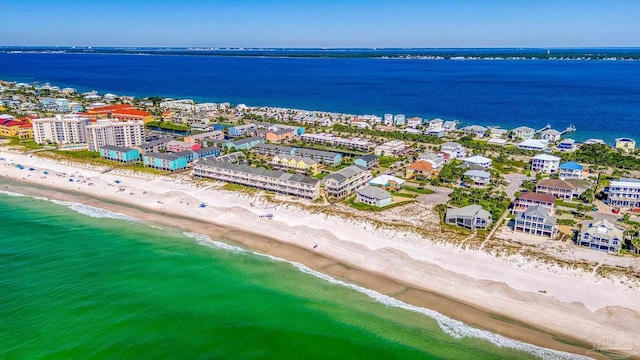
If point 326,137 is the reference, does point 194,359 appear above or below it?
below

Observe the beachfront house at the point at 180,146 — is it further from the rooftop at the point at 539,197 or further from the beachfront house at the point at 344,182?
the rooftop at the point at 539,197

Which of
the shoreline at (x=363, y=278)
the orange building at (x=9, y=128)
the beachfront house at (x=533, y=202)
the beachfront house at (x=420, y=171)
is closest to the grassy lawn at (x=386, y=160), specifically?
the beachfront house at (x=420, y=171)

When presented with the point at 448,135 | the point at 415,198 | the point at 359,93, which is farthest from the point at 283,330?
the point at 359,93

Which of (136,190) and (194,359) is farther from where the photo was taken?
(136,190)

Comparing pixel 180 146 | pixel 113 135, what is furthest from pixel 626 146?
pixel 113 135

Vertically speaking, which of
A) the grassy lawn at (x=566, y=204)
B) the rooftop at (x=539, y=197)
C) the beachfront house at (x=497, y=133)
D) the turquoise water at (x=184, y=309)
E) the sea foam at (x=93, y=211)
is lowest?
the turquoise water at (x=184, y=309)

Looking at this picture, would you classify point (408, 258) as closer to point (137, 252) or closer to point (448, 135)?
point (137, 252)

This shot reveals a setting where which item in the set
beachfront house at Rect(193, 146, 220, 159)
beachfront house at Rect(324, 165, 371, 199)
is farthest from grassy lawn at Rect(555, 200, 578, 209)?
beachfront house at Rect(193, 146, 220, 159)

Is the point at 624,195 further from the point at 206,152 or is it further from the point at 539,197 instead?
the point at 206,152
